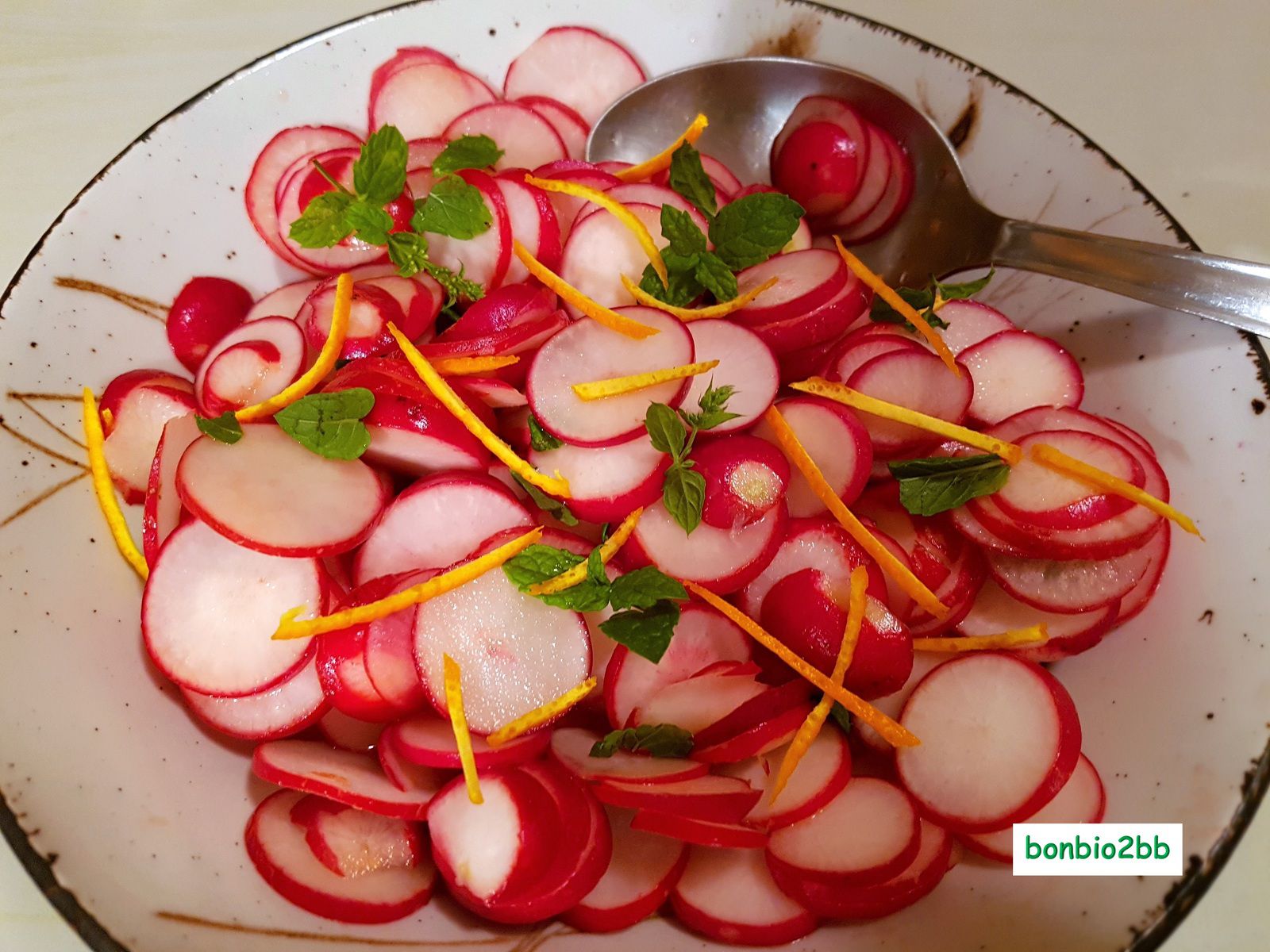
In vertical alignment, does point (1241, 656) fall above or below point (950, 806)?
above

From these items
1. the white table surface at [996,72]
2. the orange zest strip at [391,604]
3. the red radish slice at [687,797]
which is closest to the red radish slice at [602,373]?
the orange zest strip at [391,604]

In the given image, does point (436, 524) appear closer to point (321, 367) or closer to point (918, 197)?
point (321, 367)

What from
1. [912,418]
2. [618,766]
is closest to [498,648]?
[618,766]

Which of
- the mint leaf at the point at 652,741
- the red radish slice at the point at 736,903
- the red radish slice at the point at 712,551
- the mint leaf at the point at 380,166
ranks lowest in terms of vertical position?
the red radish slice at the point at 736,903

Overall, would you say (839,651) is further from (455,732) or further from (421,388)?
(421,388)

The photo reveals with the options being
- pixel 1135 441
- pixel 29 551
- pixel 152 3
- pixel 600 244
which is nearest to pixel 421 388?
pixel 600 244

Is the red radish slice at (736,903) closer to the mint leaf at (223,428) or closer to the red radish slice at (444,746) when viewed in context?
the red radish slice at (444,746)
